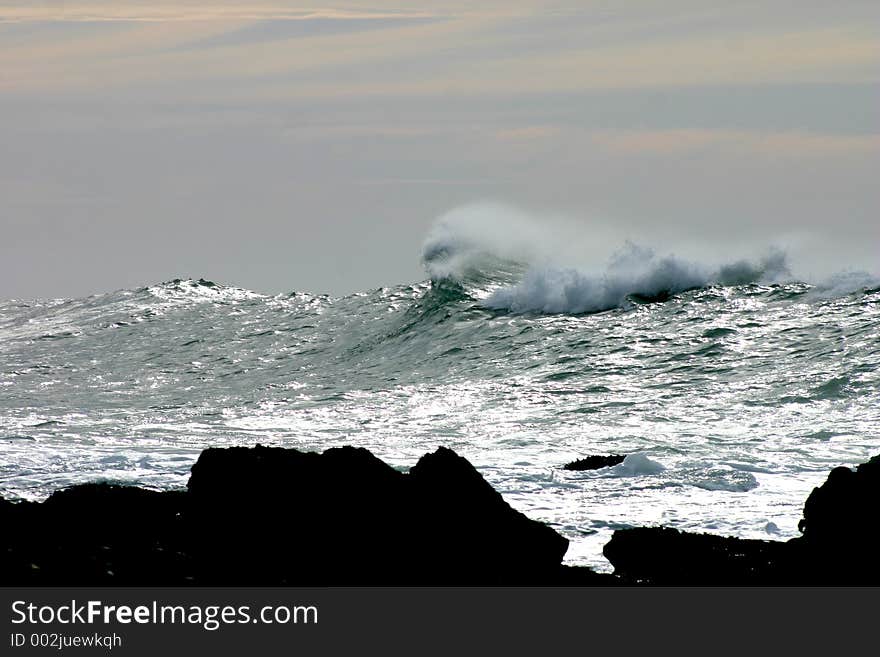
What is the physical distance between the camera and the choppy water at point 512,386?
14812mm

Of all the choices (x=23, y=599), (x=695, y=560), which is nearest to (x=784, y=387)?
(x=695, y=560)

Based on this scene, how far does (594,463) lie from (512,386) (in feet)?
27.2

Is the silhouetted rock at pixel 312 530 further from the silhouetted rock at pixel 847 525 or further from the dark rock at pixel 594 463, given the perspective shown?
the dark rock at pixel 594 463

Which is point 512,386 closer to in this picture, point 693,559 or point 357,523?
point 693,559

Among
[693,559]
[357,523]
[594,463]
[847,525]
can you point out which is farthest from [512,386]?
[847,525]

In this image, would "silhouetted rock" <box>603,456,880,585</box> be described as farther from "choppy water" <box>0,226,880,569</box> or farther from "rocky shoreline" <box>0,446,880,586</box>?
"choppy water" <box>0,226,880,569</box>

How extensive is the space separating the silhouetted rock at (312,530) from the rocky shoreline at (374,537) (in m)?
0.01

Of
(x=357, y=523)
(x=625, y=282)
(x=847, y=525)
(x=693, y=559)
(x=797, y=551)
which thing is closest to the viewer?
(x=847, y=525)

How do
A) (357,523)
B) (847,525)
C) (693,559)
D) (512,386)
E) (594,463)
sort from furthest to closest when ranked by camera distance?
(512,386), (594,463), (693,559), (357,523), (847,525)

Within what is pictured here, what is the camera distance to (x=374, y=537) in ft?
29.9

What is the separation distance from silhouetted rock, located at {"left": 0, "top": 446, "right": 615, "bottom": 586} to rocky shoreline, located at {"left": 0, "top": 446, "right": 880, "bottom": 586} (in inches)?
0.4

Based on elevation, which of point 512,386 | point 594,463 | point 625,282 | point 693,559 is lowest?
point 693,559

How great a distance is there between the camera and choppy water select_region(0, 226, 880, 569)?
48.6 ft

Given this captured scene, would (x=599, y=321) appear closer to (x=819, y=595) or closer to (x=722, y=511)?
(x=722, y=511)
